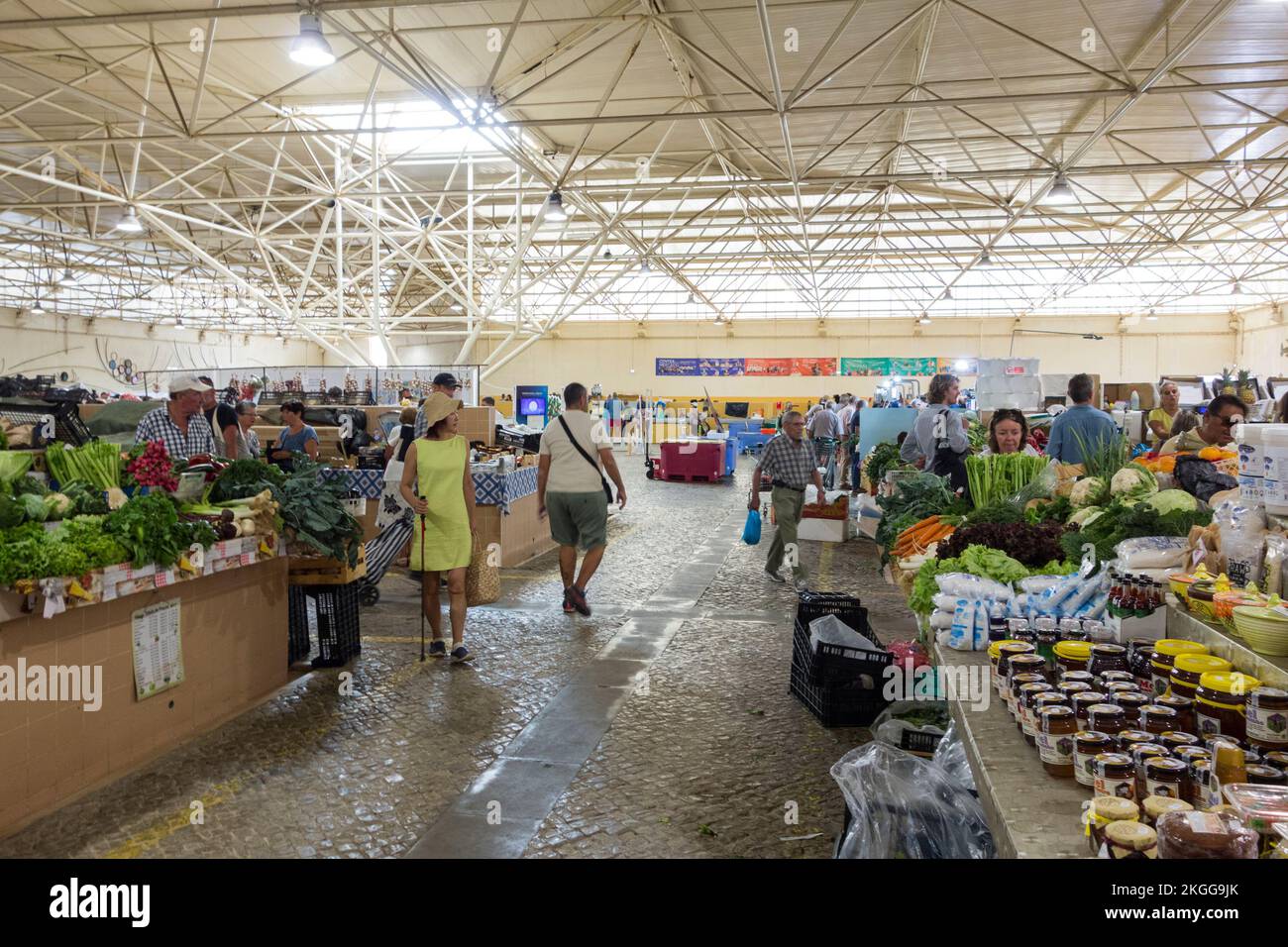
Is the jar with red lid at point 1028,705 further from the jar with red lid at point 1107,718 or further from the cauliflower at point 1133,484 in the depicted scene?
the cauliflower at point 1133,484

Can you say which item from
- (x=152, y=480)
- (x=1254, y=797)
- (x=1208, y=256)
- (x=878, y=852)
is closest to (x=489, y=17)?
(x=152, y=480)

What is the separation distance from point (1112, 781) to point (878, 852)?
0.99m

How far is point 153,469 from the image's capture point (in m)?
4.48

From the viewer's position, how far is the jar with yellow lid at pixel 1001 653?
9.34 ft

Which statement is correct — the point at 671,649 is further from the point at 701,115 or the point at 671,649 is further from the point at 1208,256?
the point at 1208,256

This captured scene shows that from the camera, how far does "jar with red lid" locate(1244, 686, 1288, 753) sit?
1989mm

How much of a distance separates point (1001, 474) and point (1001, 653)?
2.99 meters

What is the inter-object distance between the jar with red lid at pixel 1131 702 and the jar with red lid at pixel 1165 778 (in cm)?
34

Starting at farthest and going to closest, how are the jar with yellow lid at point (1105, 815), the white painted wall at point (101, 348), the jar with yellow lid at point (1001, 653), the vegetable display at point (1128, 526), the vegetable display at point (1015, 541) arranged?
1. the white painted wall at point (101, 348)
2. the vegetable display at point (1015, 541)
3. the vegetable display at point (1128, 526)
4. the jar with yellow lid at point (1001, 653)
5. the jar with yellow lid at point (1105, 815)

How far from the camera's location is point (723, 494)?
16234mm

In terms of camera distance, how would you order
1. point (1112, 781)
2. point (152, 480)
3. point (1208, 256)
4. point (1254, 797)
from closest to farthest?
1. point (1254, 797)
2. point (1112, 781)
3. point (152, 480)
4. point (1208, 256)

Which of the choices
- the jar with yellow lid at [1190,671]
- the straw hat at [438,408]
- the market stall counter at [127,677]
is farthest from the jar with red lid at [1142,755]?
the straw hat at [438,408]

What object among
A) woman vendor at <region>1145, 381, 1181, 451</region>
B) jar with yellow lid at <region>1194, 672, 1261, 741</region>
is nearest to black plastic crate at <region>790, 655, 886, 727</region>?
jar with yellow lid at <region>1194, 672, 1261, 741</region>

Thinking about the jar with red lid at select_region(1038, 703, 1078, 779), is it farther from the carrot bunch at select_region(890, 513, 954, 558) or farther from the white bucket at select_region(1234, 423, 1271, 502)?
the carrot bunch at select_region(890, 513, 954, 558)
